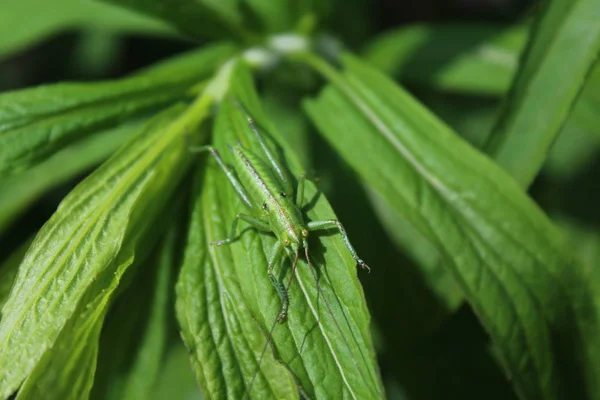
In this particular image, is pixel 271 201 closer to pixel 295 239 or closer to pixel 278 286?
pixel 295 239

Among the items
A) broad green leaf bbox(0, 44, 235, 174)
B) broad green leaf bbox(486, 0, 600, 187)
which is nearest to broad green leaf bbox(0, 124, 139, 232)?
broad green leaf bbox(0, 44, 235, 174)

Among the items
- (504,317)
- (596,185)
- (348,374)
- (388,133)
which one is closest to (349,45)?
(388,133)

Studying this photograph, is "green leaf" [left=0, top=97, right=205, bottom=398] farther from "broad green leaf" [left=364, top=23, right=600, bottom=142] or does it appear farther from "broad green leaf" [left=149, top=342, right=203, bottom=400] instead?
"broad green leaf" [left=364, top=23, right=600, bottom=142]

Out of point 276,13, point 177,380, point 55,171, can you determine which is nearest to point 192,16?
point 276,13

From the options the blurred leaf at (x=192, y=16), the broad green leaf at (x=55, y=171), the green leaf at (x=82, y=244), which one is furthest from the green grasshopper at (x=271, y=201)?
the broad green leaf at (x=55, y=171)

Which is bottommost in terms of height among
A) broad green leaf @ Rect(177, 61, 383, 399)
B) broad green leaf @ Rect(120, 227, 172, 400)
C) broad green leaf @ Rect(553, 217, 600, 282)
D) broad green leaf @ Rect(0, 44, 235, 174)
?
broad green leaf @ Rect(553, 217, 600, 282)

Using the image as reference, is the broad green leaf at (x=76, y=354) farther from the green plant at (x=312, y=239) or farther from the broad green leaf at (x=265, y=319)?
the broad green leaf at (x=265, y=319)
